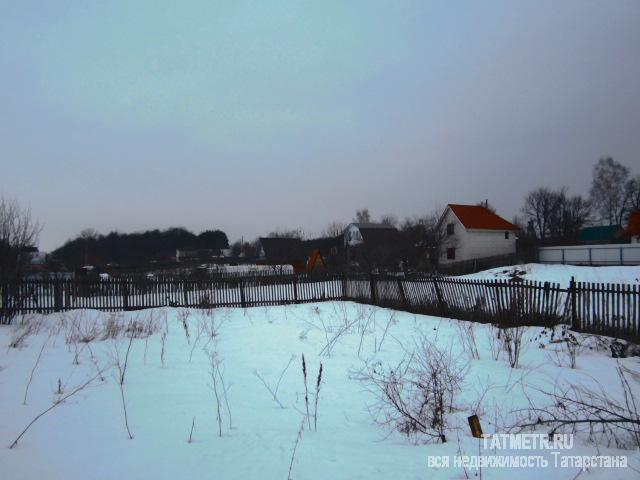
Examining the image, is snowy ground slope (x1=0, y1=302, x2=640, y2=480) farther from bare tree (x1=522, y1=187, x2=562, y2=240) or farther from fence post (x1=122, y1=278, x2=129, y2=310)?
bare tree (x1=522, y1=187, x2=562, y2=240)

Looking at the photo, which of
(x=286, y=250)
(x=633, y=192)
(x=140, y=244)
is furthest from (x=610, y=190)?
(x=140, y=244)

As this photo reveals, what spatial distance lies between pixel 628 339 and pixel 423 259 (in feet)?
101

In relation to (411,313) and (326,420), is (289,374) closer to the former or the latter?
(326,420)

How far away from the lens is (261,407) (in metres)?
3.99

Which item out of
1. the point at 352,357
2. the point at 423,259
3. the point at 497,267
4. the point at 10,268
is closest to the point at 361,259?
the point at 423,259

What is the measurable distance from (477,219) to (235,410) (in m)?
40.9

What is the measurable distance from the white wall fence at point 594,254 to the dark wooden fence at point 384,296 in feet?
73.3

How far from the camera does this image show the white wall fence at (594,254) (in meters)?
28.2

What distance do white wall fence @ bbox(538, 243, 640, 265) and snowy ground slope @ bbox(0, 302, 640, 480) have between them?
2728 centimetres

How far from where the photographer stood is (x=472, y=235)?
3925 cm

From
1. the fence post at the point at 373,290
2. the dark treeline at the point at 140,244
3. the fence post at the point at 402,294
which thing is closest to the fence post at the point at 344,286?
the fence post at the point at 373,290

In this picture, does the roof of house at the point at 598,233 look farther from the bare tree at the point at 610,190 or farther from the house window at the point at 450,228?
the house window at the point at 450,228

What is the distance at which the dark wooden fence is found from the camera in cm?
834

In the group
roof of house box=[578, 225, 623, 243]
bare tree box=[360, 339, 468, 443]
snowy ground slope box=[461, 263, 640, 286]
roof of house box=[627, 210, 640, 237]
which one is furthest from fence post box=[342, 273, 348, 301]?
roof of house box=[578, 225, 623, 243]
